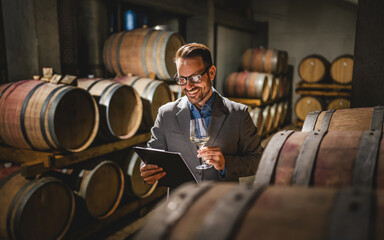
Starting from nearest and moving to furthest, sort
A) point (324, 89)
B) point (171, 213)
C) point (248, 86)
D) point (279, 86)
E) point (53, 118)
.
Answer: point (171, 213) → point (53, 118) → point (248, 86) → point (279, 86) → point (324, 89)

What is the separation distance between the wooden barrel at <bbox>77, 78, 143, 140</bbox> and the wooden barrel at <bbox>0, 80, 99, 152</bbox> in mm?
279

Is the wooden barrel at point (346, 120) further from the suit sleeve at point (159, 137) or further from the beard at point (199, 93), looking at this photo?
the suit sleeve at point (159, 137)

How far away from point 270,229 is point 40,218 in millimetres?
2623

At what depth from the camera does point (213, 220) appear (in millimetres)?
815

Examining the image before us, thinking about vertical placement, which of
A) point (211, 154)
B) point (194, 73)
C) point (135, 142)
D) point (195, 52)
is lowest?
point (135, 142)

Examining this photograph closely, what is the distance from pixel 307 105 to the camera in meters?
8.91

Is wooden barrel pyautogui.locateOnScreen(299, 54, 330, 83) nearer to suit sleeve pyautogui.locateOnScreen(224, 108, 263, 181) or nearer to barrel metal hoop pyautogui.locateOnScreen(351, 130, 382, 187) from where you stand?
suit sleeve pyautogui.locateOnScreen(224, 108, 263, 181)

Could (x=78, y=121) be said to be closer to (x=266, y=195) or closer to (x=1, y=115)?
(x=1, y=115)

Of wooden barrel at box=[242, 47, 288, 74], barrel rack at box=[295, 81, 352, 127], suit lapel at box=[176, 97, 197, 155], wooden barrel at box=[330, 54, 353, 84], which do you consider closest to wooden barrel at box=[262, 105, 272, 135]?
wooden barrel at box=[242, 47, 288, 74]

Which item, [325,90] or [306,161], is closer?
[306,161]

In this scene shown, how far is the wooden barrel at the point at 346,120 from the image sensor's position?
6.26 feet

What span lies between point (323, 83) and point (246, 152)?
25.9ft

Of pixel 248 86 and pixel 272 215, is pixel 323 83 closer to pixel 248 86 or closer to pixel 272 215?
pixel 248 86

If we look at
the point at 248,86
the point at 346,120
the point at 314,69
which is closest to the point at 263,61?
the point at 248,86
